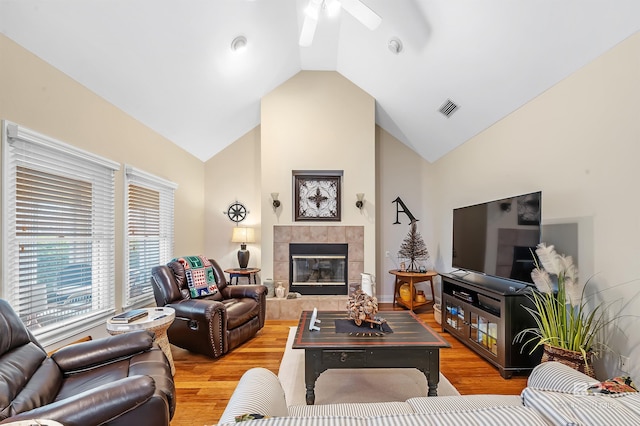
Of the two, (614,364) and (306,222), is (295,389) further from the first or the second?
(306,222)

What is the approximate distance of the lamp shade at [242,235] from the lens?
203 inches

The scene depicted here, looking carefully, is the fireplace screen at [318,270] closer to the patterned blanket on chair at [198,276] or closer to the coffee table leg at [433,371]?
the patterned blanket on chair at [198,276]

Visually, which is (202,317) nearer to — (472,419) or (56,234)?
(56,234)

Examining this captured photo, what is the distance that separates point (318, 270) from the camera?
5055mm

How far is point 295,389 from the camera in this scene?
8.30 ft

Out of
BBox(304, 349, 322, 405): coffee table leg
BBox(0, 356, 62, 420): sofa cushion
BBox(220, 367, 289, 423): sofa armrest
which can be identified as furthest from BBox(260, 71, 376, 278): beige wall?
BBox(220, 367, 289, 423): sofa armrest

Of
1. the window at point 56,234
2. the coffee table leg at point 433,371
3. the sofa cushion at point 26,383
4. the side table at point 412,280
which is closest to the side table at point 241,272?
the window at point 56,234

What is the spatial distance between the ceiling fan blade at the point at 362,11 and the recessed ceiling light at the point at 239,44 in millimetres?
1347

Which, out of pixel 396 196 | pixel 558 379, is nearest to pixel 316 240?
pixel 396 196

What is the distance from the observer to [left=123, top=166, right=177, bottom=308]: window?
341 centimetres

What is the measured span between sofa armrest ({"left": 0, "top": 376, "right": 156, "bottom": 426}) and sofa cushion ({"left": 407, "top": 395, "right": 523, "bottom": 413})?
1.19m

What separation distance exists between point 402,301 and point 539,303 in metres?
2.57

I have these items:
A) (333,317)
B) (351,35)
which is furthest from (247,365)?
(351,35)

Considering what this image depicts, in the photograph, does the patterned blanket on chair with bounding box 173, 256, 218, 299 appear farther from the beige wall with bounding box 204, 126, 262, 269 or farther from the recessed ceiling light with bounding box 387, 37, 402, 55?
the recessed ceiling light with bounding box 387, 37, 402, 55
